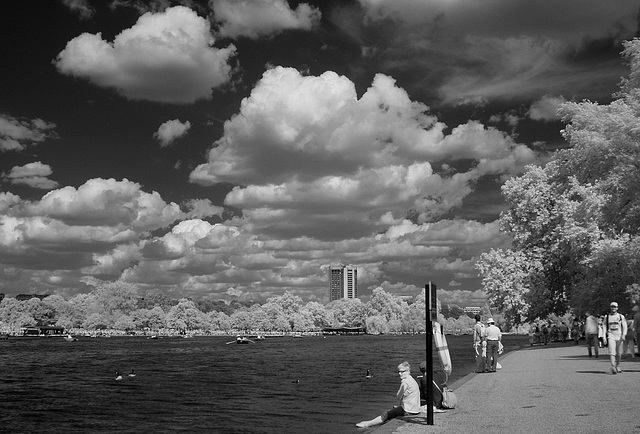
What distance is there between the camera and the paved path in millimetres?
13734

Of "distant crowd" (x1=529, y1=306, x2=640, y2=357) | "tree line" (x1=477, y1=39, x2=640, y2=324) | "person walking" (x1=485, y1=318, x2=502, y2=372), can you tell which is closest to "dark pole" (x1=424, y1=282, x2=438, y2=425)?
"distant crowd" (x1=529, y1=306, x2=640, y2=357)

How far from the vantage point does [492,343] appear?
28359mm

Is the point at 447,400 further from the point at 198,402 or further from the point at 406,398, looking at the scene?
the point at 198,402

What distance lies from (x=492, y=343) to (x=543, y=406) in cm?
1185

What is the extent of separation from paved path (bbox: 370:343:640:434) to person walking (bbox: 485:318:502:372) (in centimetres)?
257

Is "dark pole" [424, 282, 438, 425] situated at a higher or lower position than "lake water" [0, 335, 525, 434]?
higher

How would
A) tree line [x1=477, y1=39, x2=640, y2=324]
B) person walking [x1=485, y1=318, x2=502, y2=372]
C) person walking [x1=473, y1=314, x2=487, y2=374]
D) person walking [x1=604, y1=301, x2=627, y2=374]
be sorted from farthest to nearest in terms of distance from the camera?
1. tree line [x1=477, y1=39, x2=640, y2=324]
2. person walking [x1=473, y1=314, x2=487, y2=374]
3. person walking [x1=485, y1=318, x2=502, y2=372]
4. person walking [x1=604, y1=301, x2=627, y2=374]

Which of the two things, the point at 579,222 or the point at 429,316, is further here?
the point at 579,222

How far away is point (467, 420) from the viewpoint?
15.1 metres

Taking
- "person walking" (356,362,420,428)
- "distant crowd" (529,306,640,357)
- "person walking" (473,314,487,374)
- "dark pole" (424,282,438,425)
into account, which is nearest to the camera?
"dark pole" (424,282,438,425)

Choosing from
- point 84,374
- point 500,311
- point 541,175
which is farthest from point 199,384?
point 541,175

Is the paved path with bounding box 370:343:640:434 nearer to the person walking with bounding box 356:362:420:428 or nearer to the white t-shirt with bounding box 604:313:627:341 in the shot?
the person walking with bounding box 356:362:420:428

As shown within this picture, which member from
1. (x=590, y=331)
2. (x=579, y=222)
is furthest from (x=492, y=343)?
(x=579, y=222)

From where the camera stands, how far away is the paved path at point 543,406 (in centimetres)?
1373
